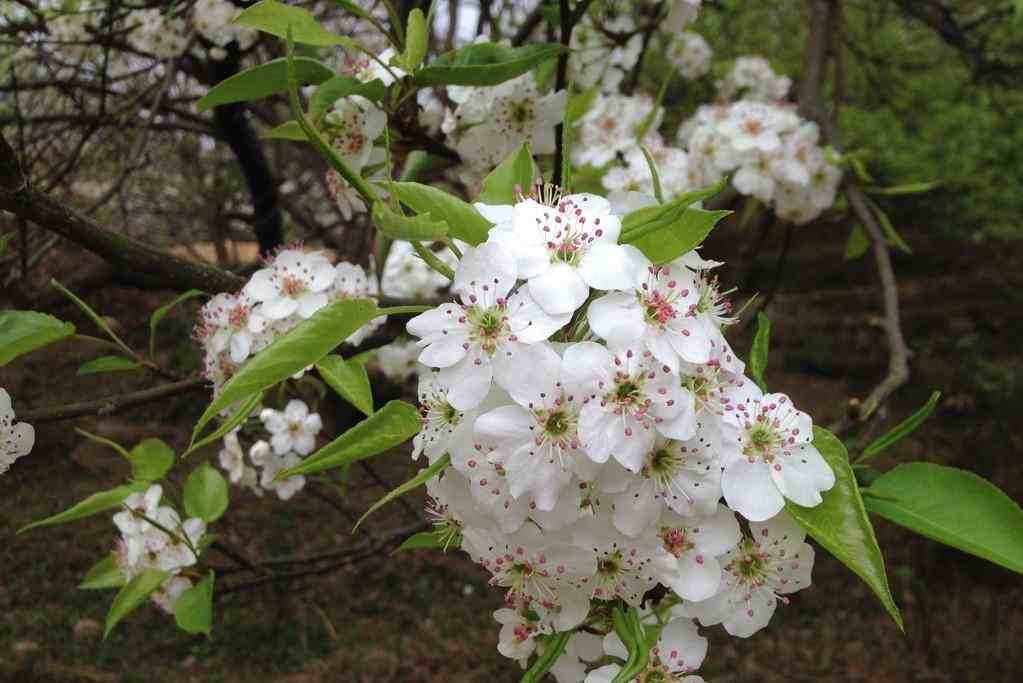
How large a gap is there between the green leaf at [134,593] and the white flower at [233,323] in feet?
1.35

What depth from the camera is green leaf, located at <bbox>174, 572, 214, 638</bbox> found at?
4.34 feet

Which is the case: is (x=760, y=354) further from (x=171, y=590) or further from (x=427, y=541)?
(x=171, y=590)

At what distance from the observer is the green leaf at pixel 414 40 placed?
A: 1061 mm

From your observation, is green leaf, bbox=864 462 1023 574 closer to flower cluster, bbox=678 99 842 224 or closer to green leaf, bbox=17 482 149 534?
green leaf, bbox=17 482 149 534

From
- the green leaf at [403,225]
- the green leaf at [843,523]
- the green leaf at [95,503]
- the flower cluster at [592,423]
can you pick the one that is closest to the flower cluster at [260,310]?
the green leaf at [95,503]

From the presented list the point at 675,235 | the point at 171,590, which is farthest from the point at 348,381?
the point at 171,590

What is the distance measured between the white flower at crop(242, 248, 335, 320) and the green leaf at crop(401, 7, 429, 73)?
0.36 meters

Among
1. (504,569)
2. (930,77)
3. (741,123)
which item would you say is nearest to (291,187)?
(741,123)

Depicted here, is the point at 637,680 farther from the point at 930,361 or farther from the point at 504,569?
the point at 930,361

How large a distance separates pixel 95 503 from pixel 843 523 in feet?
3.56

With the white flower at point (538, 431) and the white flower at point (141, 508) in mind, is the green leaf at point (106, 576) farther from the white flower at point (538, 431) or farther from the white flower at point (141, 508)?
the white flower at point (538, 431)

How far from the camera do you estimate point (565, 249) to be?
0.70 metres

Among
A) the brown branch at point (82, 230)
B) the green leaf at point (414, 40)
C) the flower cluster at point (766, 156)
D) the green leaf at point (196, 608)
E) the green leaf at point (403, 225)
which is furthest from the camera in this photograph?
the flower cluster at point (766, 156)

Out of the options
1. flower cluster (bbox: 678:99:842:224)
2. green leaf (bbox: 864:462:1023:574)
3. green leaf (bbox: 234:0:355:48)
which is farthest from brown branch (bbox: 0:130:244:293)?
flower cluster (bbox: 678:99:842:224)
